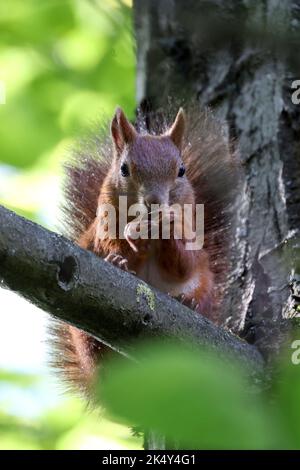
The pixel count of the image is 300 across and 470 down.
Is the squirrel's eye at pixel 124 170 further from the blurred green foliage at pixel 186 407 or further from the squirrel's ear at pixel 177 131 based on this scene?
the blurred green foliage at pixel 186 407

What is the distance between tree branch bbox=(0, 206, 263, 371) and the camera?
114cm

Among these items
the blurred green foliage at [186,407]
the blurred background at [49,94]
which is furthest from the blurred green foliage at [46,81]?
the blurred green foliage at [186,407]

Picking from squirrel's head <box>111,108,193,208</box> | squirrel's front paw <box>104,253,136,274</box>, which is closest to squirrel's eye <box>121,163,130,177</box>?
squirrel's head <box>111,108,193,208</box>

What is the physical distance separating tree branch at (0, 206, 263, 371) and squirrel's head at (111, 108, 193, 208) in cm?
65

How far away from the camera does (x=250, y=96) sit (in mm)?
2457

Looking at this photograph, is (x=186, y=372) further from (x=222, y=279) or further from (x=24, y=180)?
(x=24, y=180)

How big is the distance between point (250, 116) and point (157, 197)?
1.79ft

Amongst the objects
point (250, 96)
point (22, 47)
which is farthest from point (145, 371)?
point (22, 47)

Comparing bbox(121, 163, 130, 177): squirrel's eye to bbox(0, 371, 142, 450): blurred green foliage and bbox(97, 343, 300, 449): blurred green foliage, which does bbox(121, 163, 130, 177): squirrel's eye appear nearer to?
bbox(0, 371, 142, 450): blurred green foliage

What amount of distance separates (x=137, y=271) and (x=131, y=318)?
73cm

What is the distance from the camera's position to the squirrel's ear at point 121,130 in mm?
2264

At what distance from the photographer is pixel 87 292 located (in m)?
1.24

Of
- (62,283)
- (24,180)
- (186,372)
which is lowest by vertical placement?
(186,372)
